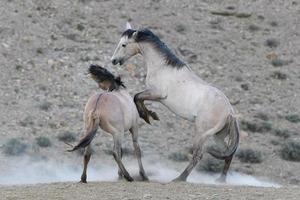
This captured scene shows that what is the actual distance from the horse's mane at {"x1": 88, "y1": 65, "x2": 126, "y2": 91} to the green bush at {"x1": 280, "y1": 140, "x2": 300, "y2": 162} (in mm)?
8109

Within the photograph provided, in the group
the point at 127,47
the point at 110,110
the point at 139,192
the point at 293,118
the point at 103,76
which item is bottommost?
the point at 293,118

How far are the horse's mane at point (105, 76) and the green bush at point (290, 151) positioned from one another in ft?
26.6

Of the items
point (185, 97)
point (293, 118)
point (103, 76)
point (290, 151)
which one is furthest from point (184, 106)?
point (293, 118)

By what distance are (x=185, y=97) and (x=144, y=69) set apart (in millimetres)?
12306

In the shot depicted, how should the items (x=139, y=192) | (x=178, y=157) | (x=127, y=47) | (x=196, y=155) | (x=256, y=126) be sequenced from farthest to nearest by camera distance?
1. (x=256, y=126)
2. (x=178, y=157)
3. (x=127, y=47)
4. (x=196, y=155)
5. (x=139, y=192)

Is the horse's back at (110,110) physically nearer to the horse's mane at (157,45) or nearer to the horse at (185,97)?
the horse at (185,97)

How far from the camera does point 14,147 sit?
18641 millimetres

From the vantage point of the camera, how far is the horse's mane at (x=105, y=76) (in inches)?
531

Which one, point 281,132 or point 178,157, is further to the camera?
point 281,132

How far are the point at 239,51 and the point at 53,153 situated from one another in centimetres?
1109

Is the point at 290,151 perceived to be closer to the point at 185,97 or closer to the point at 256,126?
the point at 256,126

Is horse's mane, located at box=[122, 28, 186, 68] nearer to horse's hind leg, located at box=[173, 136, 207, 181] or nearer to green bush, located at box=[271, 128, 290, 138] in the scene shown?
horse's hind leg, located at box=[173, 136, 207, 181]

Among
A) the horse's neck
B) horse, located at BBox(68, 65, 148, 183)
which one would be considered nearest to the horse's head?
the horse's neck

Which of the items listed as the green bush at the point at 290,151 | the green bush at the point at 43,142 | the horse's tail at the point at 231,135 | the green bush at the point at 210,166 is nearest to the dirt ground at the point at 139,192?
the horse's tail at the point at 231,135
